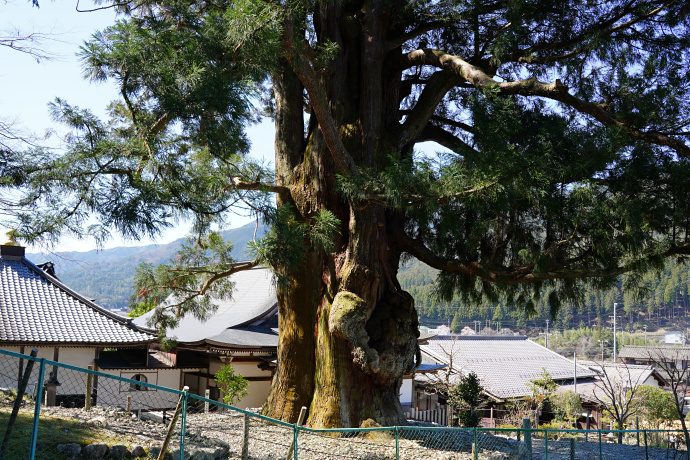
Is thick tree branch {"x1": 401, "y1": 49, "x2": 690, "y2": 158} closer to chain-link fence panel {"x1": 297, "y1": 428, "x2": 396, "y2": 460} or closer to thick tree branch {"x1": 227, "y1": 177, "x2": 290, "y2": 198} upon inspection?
thick tree branch {"x1": 227, "y1": 177, "x2": 290, "y2": 198}

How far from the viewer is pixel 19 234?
5348 millimetres

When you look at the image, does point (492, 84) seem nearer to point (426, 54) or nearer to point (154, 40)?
point (426, 54)

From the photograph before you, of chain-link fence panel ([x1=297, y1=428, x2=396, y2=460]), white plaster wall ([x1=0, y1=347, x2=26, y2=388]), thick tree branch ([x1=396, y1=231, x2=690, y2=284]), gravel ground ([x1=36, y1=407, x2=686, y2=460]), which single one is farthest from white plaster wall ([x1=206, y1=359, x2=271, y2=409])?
chain-link fence panel ([x1=297, y1=428, x2=396, y2=460])

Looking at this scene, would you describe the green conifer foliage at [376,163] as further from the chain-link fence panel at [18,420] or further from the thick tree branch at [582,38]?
the chain-link fence panel at [18,420]

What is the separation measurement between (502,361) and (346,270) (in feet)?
63.9

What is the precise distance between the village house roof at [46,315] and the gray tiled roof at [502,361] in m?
11.8

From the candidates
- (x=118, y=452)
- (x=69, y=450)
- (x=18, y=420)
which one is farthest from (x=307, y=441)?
(x=18, y=420)

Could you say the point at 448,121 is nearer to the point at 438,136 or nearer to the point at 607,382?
the point at 438,136

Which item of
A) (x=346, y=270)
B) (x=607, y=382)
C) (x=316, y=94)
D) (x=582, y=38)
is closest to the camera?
(x=316, y=94)

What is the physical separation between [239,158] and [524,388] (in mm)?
17640

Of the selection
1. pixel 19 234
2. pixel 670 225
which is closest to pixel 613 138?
pixel 670 225

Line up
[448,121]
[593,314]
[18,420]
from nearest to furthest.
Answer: [18,420], [448,121], [593,314]

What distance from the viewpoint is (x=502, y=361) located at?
24391 mm

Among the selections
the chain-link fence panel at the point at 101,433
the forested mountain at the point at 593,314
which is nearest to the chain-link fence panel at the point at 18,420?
the chain-link fence panel at the point at 101,433
